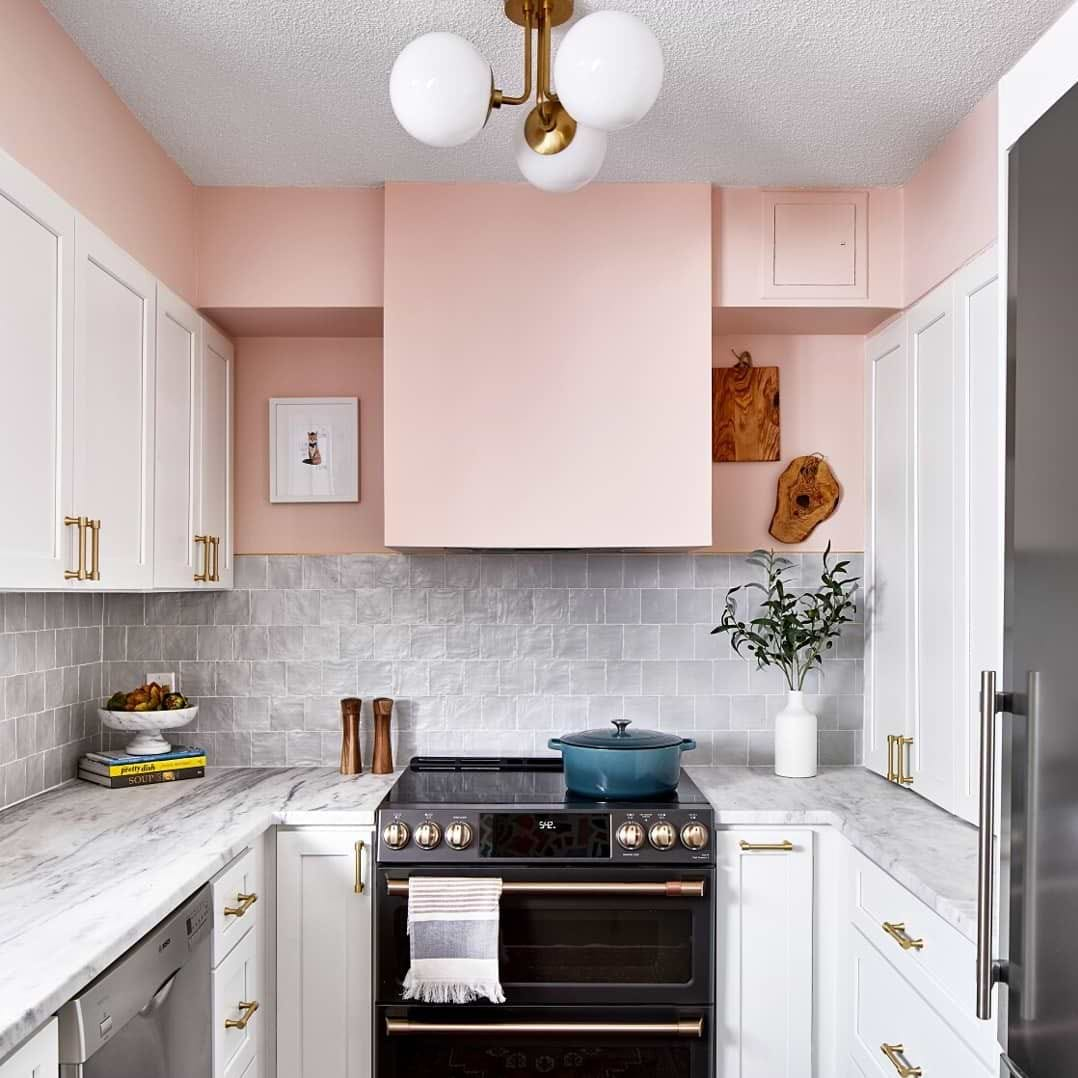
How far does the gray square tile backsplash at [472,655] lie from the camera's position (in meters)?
3.23

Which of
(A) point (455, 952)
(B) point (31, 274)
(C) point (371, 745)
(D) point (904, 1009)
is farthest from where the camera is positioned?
(C) point (371, 745)

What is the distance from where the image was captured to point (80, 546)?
213 centimetres

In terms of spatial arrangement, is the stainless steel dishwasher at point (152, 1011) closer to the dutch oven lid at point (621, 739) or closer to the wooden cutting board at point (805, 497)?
the dutch oven lid at point (621, 739)

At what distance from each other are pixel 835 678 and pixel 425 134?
6.95 feet

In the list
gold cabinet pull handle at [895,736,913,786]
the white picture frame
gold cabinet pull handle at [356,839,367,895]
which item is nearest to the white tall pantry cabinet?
gold cabinet pull handle at [895,736,913,786]

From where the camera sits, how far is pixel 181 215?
9.33 feet

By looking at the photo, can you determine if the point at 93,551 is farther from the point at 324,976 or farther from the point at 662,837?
the point at 662,837

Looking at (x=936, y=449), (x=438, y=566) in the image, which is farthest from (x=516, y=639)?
(x=936, y=449)

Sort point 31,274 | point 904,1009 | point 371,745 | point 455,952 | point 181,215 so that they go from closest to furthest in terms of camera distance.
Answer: point 31,274 < point 904,1009 < point 455,952 < point 181,215 < point 371,745

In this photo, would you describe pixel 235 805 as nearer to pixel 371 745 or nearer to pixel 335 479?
pixel 371 745

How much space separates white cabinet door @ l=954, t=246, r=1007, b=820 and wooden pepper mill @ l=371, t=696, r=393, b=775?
5.04 ft

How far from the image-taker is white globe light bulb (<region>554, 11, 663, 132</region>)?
1.65 metres

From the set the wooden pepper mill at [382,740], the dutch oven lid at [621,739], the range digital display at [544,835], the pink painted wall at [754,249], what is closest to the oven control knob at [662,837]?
the range digital display at [544,835]

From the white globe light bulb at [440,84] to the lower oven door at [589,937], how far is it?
66.7 inches
